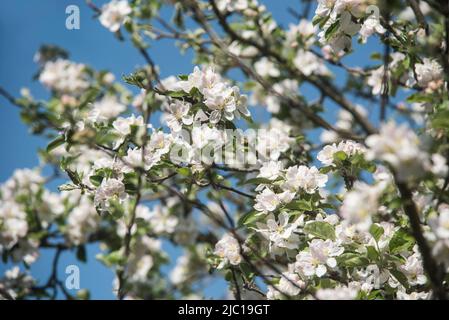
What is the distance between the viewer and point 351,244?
6.37ft

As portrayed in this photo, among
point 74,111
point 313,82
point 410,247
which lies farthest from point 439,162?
point 313,82

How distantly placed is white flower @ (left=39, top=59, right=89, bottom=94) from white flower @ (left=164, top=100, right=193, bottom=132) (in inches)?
72.1

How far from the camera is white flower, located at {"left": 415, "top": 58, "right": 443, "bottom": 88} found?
238 centimetres

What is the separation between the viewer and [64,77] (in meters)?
3.85

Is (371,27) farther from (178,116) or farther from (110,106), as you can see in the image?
(110,106)

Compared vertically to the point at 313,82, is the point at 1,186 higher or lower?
lower

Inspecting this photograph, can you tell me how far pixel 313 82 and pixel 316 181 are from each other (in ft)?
4.73

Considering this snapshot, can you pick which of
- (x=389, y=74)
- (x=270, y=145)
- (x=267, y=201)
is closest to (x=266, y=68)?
(x=389, y=74)

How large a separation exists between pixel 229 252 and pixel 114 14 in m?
1.55

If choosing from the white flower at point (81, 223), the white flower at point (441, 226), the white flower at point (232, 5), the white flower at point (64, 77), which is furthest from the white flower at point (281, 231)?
the white flower at point (64, 77)

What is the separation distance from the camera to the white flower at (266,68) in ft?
12.0

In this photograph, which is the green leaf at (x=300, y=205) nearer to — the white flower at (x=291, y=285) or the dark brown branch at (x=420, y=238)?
the white flower at (x=291, y=285)

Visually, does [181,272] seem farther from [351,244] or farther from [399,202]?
[399,202]

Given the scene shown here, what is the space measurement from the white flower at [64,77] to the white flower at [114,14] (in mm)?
767
